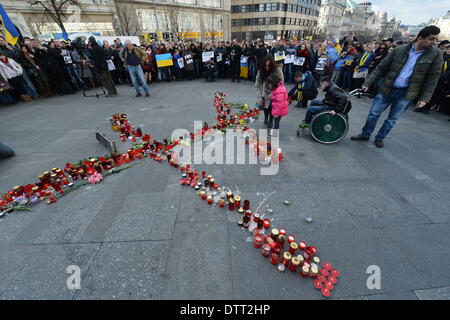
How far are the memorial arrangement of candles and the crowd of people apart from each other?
2.35 m

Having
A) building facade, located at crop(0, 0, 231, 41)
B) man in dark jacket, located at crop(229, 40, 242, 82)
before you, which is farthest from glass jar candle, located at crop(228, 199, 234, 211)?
building facade, located at crop(0, 0, 231, 41)

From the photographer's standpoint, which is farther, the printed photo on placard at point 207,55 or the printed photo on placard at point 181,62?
the printed photo on placard at point 181,62

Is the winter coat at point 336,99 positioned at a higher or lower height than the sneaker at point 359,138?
higher

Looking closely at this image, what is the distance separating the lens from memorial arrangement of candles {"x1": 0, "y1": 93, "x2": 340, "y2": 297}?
2.18m

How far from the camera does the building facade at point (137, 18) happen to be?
80.8ft

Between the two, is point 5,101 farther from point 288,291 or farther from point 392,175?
point 392,175

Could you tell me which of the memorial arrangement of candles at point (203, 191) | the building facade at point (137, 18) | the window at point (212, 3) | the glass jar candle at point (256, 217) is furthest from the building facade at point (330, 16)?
the glass jar candle at point (256, 217)

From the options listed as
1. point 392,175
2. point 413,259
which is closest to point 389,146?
point 392,175

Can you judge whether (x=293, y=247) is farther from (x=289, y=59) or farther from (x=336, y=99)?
(x=289, y=59)

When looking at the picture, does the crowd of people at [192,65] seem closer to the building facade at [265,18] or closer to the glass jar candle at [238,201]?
the glass jar candle at [238,201]

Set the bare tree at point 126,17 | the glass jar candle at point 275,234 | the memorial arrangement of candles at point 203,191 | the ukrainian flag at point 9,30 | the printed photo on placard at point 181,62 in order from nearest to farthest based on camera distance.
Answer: the memorial arrangement of candles at point 203,191 → the glass jar candle at point 275,234 → the ukrainian flag at point 9,30 → the printed photo on placard at point 181,62 → the bare tree at point 126,17

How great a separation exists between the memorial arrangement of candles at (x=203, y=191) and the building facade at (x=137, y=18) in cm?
3188

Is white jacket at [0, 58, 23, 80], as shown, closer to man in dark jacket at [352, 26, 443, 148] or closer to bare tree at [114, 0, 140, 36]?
man in dark jacket at [352, 26, 443, 148]

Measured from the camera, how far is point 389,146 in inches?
189
